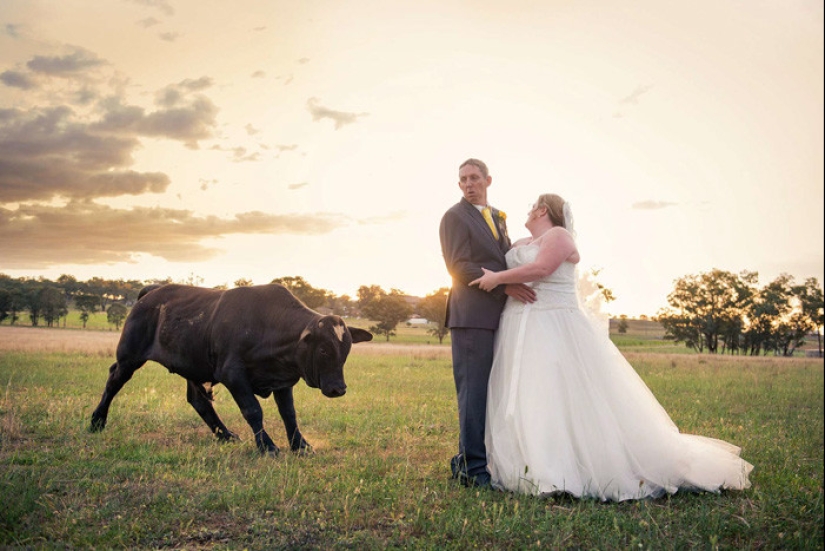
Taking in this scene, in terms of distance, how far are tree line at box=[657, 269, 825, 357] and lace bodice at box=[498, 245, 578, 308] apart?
80.4m

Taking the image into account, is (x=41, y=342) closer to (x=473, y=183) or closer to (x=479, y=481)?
(x=473, y=183)

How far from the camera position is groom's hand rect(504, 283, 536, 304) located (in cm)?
657

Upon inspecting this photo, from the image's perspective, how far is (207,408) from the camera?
28.5 ft

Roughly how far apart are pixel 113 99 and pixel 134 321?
3367mm

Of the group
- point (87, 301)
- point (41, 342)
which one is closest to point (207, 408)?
point (87, 301)

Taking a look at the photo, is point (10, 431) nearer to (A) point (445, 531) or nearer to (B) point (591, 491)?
(A) point (445, 531)

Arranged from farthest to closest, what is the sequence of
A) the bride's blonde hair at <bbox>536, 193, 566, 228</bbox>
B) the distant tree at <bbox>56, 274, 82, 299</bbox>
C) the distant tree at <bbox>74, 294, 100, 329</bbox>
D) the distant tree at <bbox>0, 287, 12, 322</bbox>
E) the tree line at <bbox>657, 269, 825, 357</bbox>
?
the tree line at <bbox>657, 269, 825, 357</bbox> → the distant tree at <bbox>74, 294, 100, 329</bbox> → the distant tree at <bbox>56, 274, 82, 299</bbox> → the distant tree at <bbox>0, 287, 12, 322</bbox> → the bride's blonde hair at <bbox>536, 193, 566, 228</bbox>

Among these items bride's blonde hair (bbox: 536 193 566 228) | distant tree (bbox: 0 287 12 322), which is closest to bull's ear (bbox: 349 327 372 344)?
bride's blonde hair (bbox: 536 193 566 228)

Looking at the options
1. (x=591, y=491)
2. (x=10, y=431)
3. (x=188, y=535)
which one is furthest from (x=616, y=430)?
(x=10, y=431)

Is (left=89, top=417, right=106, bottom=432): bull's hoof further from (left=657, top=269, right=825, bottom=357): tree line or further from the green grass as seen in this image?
(left=657, top=269, right=825, bottom=357): tree line

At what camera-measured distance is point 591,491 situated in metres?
5.83

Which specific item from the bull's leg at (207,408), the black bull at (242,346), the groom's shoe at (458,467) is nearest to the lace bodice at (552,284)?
the groom's shoe at (458,467)

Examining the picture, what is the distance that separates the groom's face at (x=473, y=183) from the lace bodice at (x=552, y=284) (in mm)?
757

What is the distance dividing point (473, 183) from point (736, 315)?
8615 cm
